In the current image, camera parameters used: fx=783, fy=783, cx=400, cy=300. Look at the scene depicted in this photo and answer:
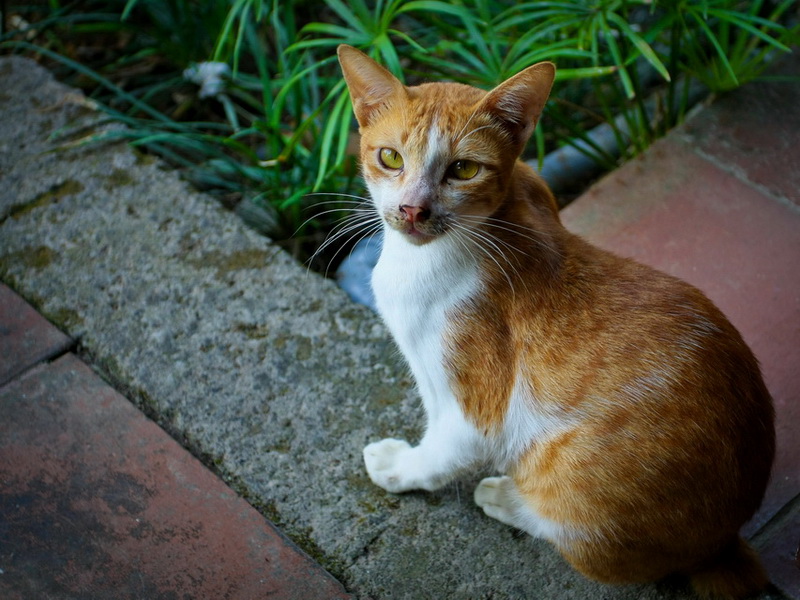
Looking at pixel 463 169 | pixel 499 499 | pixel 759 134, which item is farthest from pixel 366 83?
pixel 759 134

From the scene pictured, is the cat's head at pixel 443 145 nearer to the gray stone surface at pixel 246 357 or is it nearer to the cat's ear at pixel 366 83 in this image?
the cat's ear at pixel 366 83

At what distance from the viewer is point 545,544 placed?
1902 millimetres

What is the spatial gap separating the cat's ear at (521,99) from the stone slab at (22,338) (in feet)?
4.63

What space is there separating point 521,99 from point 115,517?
136 cm

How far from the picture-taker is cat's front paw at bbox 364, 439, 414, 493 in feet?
6.41

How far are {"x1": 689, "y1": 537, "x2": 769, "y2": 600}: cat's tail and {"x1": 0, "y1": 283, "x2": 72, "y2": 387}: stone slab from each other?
180 cm

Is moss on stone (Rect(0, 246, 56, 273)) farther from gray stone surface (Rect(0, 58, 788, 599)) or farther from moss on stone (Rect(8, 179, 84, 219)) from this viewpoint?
moss on stone (Rect(8, 179, 84, 219))

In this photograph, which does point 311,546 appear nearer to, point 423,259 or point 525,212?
point 423,259

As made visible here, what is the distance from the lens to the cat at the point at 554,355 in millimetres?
1587

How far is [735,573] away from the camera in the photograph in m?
1.73

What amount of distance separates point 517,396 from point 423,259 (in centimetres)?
37

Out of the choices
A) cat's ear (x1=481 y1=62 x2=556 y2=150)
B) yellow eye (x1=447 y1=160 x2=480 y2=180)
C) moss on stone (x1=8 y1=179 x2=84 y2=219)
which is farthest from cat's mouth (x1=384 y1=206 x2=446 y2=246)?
moss on stone (x1=8 y1=179 x2=84 y2=219)

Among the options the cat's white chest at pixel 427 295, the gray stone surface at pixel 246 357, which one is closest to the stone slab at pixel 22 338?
the gray stone surface at pixel 246 357

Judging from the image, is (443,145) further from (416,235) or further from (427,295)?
(427,295)
